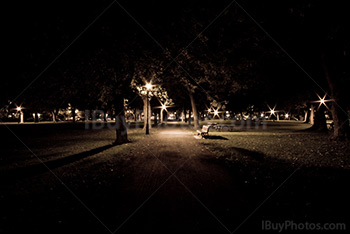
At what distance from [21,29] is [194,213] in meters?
7.96

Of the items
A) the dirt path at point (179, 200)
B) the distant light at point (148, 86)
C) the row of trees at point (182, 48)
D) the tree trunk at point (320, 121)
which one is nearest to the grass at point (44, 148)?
the row of trees at point (182, 48)

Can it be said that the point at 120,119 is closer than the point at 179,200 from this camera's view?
No

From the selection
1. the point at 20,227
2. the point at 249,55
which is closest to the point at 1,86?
the point at 20,227

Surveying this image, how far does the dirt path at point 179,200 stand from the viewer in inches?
141

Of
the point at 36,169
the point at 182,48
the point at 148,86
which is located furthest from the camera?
the point at 148,86

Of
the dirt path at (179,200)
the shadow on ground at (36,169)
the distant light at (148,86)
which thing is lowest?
the dirt path at (179,200)

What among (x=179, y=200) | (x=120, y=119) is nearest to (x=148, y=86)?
(x=120, y=119)

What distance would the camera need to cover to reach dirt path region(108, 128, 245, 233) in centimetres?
358

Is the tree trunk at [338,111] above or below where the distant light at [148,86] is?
below

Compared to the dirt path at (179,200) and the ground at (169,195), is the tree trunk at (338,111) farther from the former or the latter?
the dirt path at (179,200)

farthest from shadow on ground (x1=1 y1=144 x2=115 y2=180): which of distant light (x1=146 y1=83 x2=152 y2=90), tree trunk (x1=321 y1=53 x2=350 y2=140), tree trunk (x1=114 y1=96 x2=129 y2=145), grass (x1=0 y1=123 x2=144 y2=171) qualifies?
tree trunk (x1=321 y1=53 x2=350 y2=140)

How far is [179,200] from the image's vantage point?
458 cm

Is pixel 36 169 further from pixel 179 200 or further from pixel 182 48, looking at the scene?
pixel 182 48

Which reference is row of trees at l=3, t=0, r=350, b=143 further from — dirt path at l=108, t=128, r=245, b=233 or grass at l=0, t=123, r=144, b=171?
dirt path at l=108, t=128, r=245, b=233
